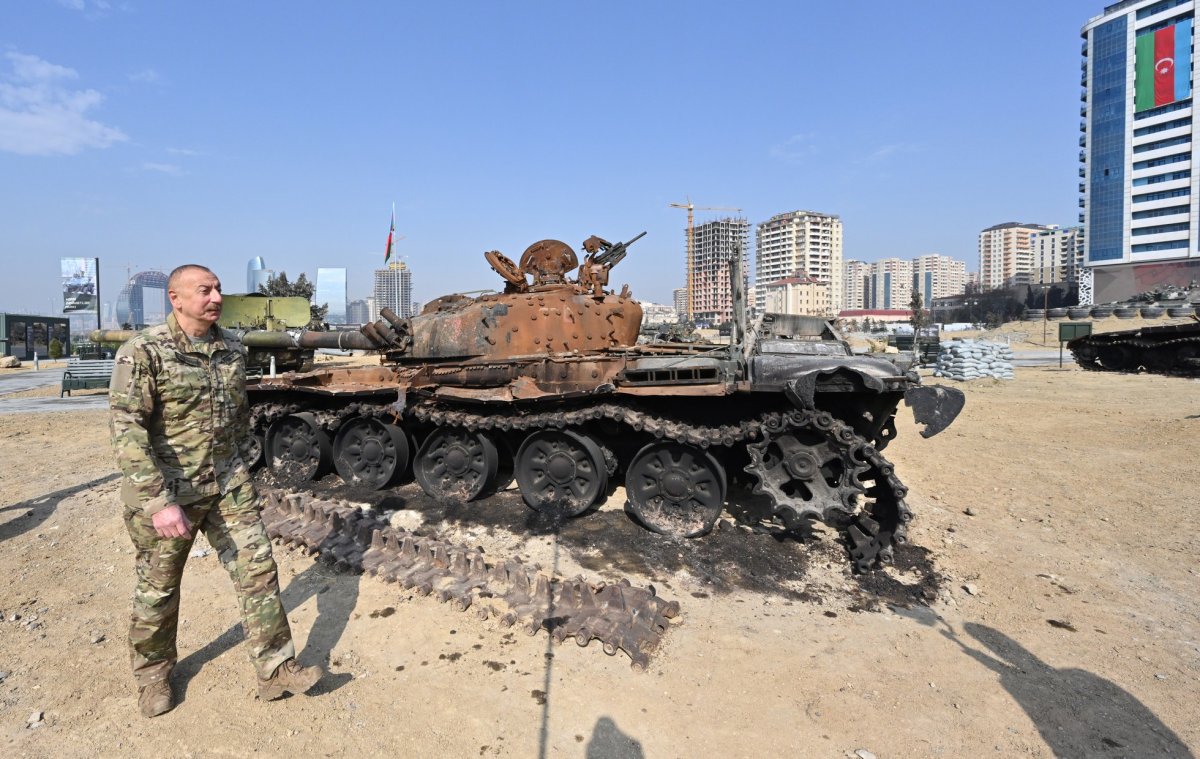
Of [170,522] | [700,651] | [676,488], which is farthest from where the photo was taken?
[676,488]

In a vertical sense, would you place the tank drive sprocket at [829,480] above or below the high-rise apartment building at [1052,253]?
below

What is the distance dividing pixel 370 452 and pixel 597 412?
11.5 ft

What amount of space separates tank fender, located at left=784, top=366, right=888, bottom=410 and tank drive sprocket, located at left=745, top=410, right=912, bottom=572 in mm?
149

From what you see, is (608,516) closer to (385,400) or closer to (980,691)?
(385,400)

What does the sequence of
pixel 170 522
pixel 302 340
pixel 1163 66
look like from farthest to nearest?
1. pixel 1163 66
2. pixel 302 340
3. pixel 170 522

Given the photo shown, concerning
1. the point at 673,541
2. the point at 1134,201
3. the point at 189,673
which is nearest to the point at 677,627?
the point at 673,541

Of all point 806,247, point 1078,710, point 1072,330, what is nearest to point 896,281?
point 806,247

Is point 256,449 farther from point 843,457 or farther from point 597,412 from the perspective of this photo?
point 843,457

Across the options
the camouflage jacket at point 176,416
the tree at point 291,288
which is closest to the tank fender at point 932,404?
the camouflage jacket at point 176,416

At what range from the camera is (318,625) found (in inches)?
192

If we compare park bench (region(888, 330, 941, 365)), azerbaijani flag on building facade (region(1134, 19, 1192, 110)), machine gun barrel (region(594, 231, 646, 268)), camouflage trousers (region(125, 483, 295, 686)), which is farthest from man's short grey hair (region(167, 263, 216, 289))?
azerbaijani flag on building facade (region(1134, 19, 1192, 110))

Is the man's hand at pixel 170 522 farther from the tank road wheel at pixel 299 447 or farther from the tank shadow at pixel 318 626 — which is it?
the tank road wheel at pixel 299 447

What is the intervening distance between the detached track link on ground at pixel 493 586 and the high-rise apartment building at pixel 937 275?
197 metres

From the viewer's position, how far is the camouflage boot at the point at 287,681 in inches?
151
